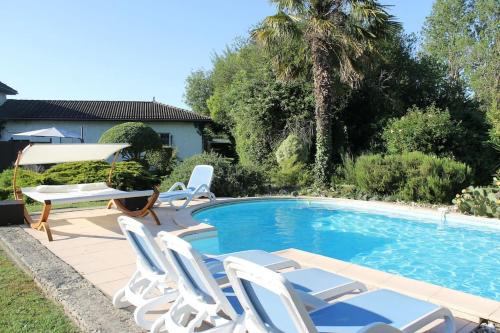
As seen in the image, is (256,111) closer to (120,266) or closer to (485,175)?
(485,175)

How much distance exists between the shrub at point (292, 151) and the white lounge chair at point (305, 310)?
12910 millimetres

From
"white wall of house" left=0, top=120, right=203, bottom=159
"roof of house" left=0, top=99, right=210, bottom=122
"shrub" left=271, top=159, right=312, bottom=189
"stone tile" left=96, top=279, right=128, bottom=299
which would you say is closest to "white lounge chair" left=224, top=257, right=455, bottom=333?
"stone tile" left=96, top=279, right=128, bottom=299

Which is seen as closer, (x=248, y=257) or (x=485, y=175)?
(x=248, y=257)

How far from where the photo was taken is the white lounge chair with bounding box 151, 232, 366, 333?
298 cm

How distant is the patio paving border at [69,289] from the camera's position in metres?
3.64

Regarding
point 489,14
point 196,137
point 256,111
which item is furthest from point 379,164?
point 489,14

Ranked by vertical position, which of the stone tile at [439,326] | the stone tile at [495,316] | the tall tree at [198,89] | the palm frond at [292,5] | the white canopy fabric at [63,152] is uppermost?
the tall tree at [198,89]

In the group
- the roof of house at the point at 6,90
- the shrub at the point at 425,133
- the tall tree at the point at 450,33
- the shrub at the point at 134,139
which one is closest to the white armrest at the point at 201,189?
the shrub at the point at 425,133

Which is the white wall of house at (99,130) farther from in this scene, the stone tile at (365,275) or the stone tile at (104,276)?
the stone tile at (365,275)

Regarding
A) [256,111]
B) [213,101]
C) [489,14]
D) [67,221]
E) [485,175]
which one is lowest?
[67,221]

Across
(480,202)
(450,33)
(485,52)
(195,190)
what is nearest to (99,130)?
(195,190)

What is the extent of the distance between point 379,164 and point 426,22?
30.6 meters

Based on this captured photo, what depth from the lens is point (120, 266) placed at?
5418 mm

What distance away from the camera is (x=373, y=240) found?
8.99 m
